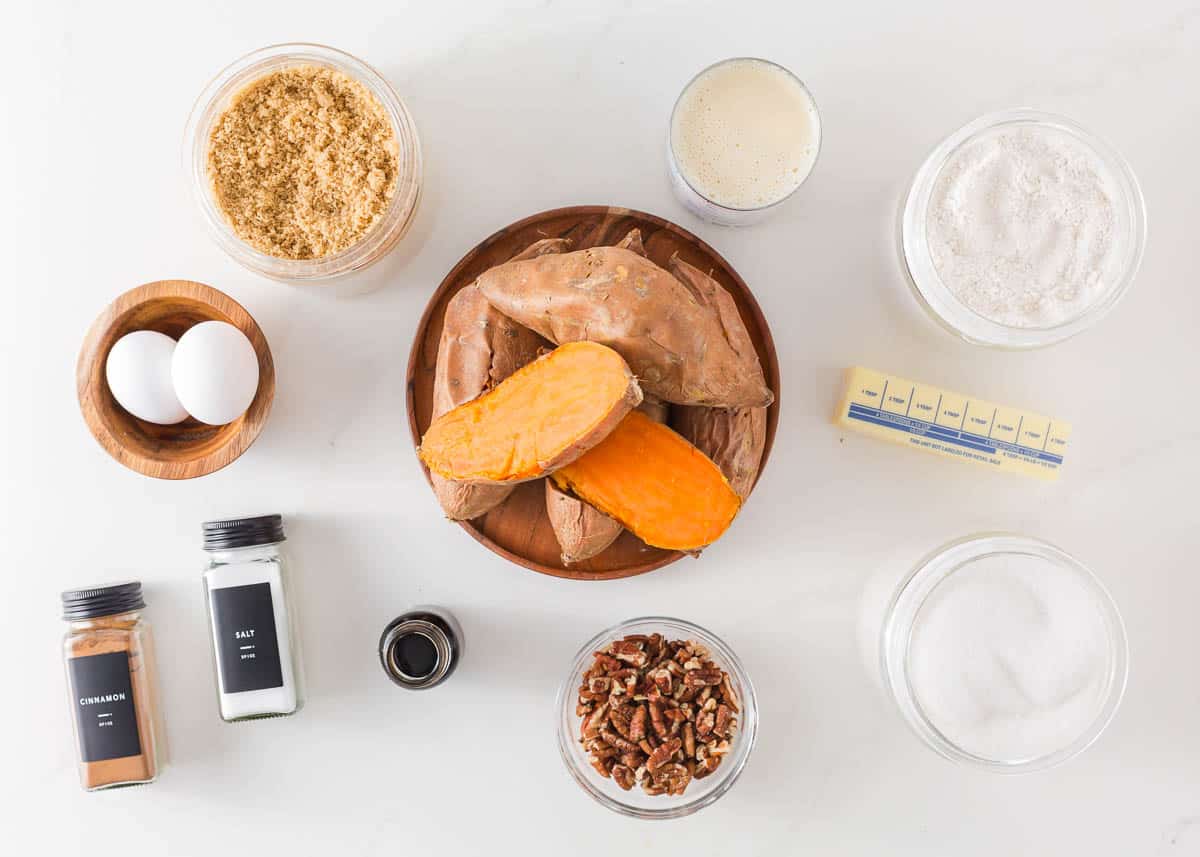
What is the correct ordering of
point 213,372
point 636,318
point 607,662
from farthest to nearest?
1. point 607,662
2. point 213,372
3. point 636,318

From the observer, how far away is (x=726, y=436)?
3.29ft

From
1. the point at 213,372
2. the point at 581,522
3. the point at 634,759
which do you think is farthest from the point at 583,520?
the point at 213,372

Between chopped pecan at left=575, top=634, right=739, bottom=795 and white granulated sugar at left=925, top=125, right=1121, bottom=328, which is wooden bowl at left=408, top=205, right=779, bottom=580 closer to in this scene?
chopped pecan at left=575, top=634, right=739, bottom=795

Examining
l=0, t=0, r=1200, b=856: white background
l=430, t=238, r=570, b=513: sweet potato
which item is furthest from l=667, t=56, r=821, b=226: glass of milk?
l=430, t=238, r=570, b=513: sweet potato

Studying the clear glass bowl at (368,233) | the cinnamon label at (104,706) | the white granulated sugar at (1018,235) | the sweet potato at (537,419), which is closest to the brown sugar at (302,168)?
the clear glass bowl at (368,233)

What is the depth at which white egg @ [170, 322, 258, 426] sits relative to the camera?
993 mm

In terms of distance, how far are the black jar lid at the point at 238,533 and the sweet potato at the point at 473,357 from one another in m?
0.29

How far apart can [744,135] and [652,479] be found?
47 cm

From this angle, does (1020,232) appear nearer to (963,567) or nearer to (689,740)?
(963,567)

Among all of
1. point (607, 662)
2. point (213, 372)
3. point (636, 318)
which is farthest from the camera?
point (607, 662)

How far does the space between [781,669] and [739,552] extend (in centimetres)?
19

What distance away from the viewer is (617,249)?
0.92 metres

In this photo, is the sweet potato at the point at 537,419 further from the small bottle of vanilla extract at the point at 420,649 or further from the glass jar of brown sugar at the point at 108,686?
the glass jar of brown sugar at the point at 108,686

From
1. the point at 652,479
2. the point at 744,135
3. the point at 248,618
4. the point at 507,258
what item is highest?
the point at 744,135
